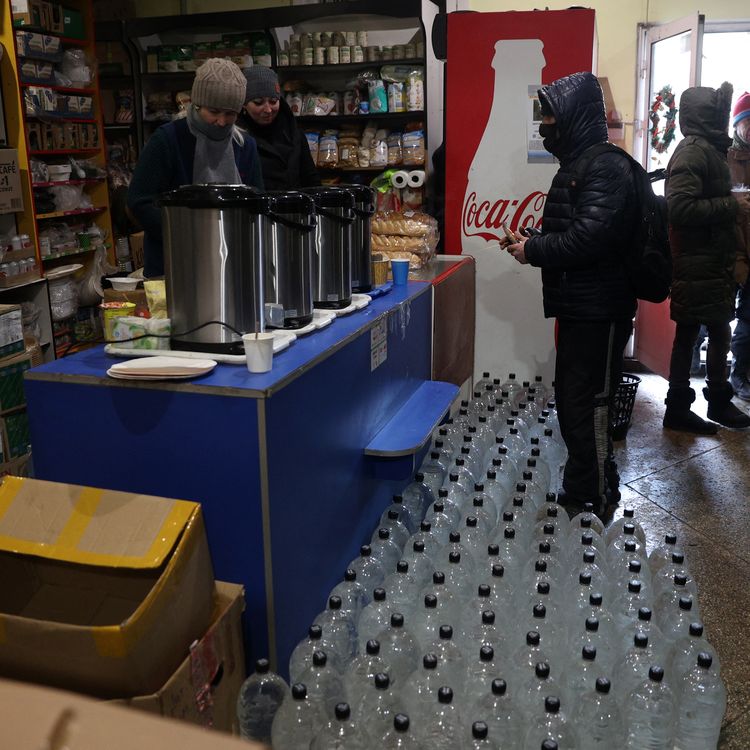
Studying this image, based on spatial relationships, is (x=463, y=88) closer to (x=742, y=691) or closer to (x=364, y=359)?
(x=364, y=359)

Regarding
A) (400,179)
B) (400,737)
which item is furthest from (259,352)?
(400,179)

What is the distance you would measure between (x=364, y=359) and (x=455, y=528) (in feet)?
1.92

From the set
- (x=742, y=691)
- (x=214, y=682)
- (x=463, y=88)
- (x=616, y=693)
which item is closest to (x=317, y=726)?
(x=214, y=682)

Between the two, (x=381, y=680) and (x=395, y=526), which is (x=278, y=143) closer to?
(x=395, y=526)

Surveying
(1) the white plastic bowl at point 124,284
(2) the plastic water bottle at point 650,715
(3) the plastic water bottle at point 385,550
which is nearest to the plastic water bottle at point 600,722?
(2) the plastic water bottle at point 650,715

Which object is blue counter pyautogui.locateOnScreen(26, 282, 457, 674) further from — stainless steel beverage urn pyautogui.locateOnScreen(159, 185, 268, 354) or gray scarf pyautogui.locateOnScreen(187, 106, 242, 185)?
gray scarf pyautogui.locateOnScreen(187, 106, 242, 185)

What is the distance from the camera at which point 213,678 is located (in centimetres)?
150

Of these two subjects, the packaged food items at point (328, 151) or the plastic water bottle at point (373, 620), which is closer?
the plastic water bottle at point (373, 620)

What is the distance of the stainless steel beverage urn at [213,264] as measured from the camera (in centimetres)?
174

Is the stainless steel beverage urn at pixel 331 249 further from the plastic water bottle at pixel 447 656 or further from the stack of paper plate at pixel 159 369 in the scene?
the plastic water bottle at pixel 447 656

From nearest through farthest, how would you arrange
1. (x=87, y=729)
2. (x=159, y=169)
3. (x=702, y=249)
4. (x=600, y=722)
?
(x=87, y=729) < (x=600, y=722) < (x=159, y=169) < (x=702, y=249)

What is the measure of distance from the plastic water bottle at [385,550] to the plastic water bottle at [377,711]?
594mm

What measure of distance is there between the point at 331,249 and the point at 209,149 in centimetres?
78

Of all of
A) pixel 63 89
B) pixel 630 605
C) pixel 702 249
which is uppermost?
pixel 63 89
